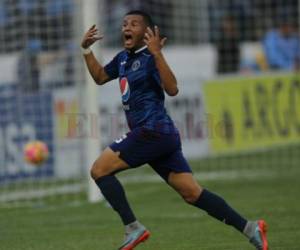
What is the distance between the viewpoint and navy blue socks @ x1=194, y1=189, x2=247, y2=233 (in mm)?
8391

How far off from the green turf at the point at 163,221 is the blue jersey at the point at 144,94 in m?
1.32

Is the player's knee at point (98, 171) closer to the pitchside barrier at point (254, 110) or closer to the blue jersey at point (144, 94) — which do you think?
the blue jersey at point (144, 94)

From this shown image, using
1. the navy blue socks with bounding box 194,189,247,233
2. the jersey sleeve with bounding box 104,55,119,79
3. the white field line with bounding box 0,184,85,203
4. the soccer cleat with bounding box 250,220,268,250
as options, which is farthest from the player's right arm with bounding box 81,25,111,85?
the white field line with bounding box 0,184,85,203

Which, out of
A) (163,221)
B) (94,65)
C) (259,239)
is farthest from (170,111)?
(259,239)

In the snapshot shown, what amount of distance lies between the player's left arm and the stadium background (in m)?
1.74

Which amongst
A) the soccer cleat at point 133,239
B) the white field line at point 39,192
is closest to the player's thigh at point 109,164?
the soccer cleat at point 133,239

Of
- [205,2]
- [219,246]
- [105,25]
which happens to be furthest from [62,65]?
[219,246]

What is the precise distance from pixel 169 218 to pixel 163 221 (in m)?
0.29

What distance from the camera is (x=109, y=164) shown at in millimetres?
8344

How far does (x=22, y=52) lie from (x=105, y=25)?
5683mm

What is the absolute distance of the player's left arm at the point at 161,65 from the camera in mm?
8031

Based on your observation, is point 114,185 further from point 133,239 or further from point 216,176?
point 216,176

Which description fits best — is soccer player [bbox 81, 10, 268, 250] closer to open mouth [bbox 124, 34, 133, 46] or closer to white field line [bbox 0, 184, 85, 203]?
open mouth [bbox 124, 34, 133, 46]

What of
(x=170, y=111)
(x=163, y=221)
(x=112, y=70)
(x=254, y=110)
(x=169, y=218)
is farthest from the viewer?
(x=254, y=110)
